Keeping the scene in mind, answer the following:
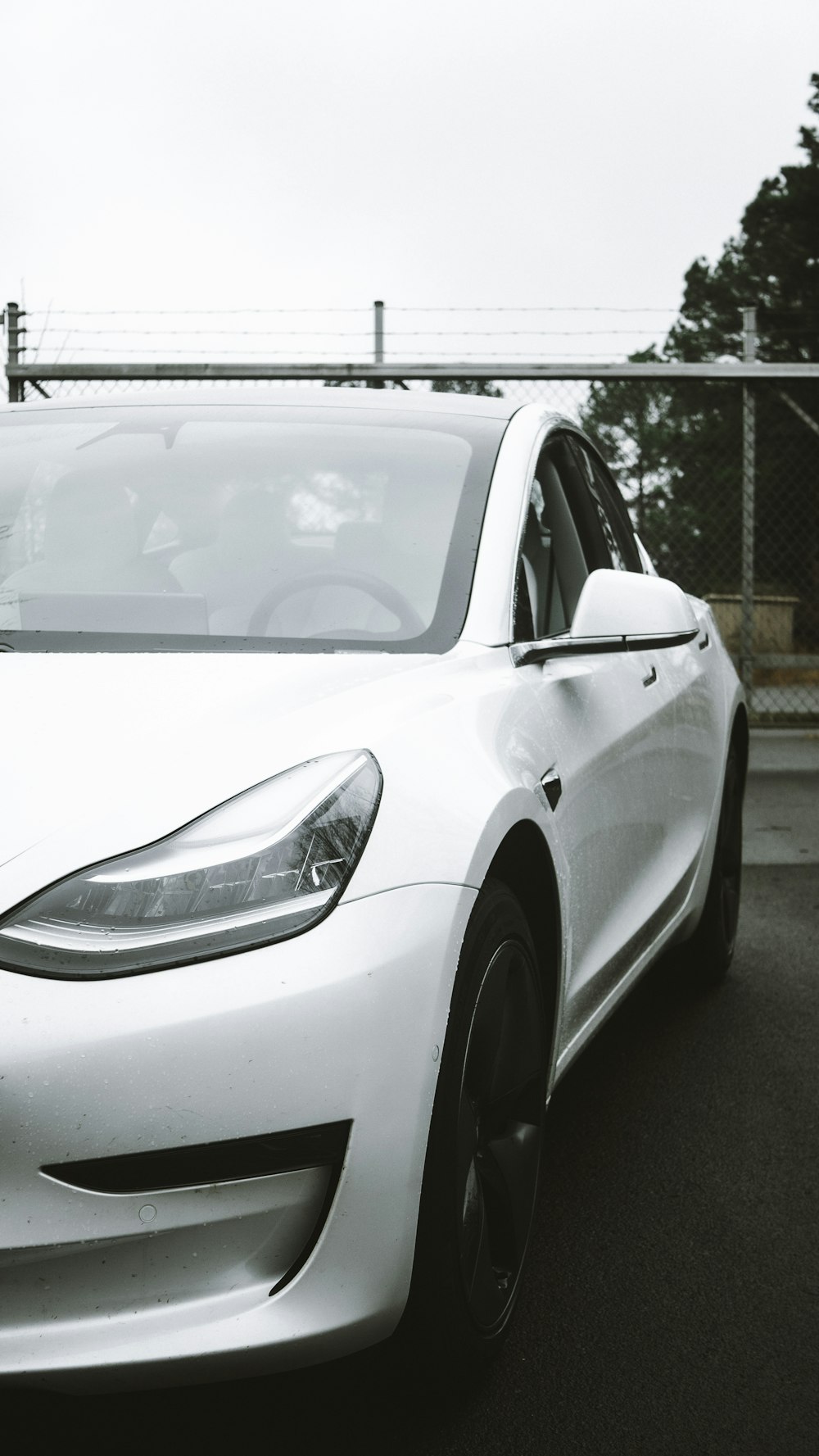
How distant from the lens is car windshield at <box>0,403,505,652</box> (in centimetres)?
235

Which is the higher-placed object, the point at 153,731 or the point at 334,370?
the point at 334,370

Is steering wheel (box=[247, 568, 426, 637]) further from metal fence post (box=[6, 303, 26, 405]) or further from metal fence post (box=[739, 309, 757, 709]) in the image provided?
metal fence post (box=[739, 309, 757, 709])

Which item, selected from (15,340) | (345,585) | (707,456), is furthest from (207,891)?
(707,456)

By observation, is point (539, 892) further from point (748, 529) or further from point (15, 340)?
point (15, 340)

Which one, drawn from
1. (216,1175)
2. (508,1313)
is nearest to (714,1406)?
(508,1313)

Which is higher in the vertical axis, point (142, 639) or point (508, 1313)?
point (142, 639)

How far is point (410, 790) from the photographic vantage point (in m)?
1.75

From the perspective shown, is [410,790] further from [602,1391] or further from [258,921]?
[602,1391]

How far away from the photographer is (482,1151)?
199cm

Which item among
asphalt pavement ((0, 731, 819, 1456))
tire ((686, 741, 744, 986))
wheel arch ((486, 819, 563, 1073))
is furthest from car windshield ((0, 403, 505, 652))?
tire ((686, 741, 744, 986))

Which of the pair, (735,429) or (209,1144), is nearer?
(209,1144)

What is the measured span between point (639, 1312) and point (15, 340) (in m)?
7.15

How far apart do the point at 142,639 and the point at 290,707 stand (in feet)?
1.53

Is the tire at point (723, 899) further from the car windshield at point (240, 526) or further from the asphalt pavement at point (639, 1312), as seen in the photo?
the car windshield at point (240, 526)
